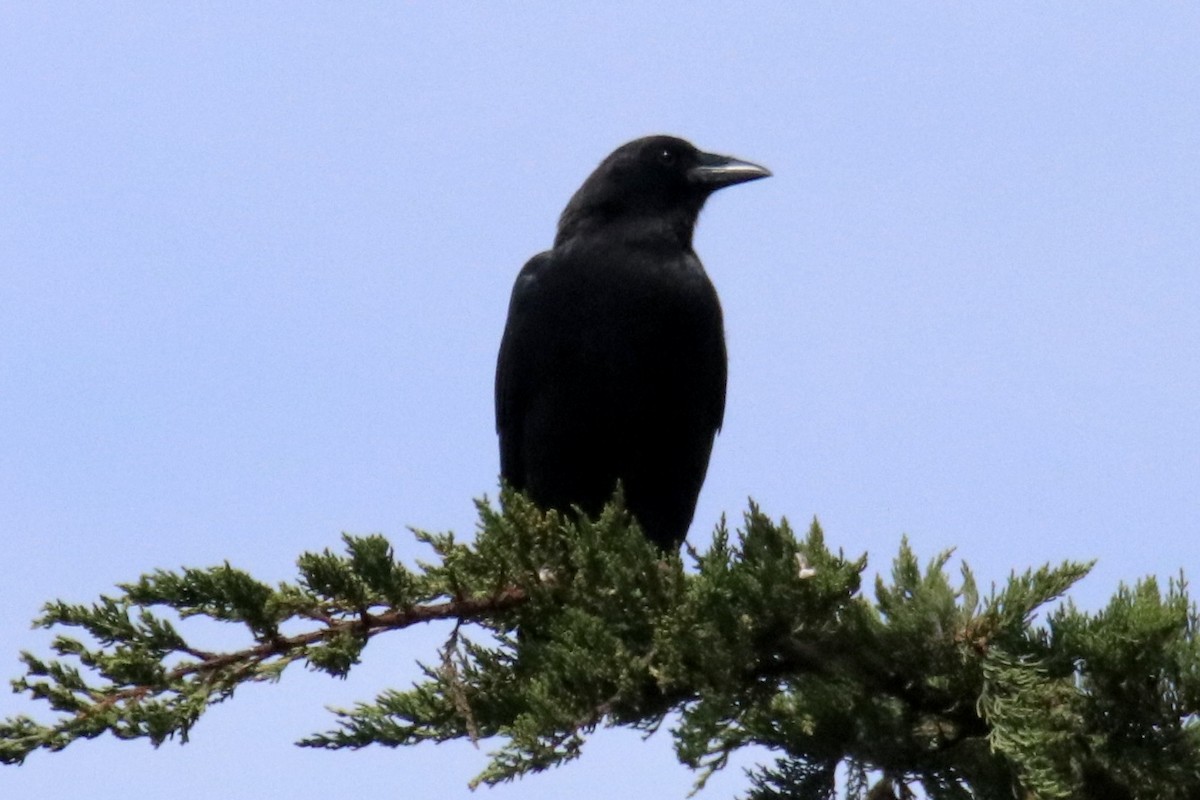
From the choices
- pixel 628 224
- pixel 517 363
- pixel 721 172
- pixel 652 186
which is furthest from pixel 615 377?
pixel 721 172

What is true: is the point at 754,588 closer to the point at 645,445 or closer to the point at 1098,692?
the point at 1098,692

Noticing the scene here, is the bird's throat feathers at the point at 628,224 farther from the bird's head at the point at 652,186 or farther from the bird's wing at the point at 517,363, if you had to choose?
the bird's wing at the point at 517,363

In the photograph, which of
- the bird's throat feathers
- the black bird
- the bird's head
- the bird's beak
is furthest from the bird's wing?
the bird's beak

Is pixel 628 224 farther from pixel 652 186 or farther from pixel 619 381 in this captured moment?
pixel 619 381

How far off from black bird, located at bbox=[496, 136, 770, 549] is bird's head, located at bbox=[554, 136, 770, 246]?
0.60 ft

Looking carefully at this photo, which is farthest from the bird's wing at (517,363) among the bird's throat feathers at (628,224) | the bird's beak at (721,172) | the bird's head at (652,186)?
the bird's beak at (721,172)

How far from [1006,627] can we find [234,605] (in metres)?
1.43

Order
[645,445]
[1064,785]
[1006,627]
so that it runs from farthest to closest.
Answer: [645,445], [1006,627], [1064,785]

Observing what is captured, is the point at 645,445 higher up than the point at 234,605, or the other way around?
the point at 645,445

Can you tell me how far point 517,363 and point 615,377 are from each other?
51cm

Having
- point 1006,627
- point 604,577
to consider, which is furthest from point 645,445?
point 1006,627

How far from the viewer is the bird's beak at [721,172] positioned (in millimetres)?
6840

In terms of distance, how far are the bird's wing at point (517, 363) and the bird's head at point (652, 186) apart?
35 centimetres

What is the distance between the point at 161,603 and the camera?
125 inches
